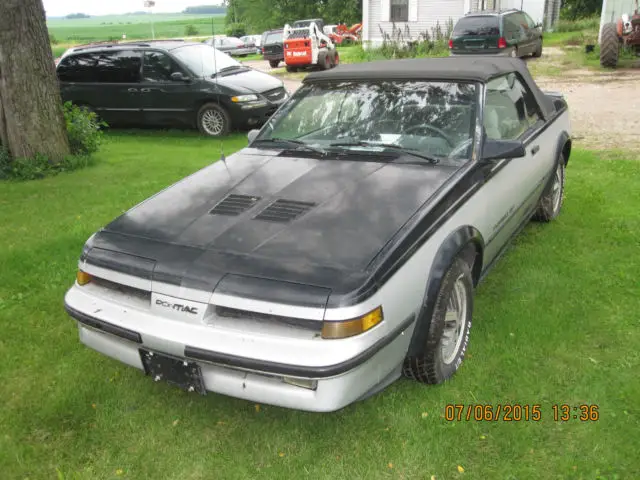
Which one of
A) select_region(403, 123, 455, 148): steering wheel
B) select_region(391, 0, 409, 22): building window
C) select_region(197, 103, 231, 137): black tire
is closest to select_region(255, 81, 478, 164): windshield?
select_region(403, 123, 455, 148): steering wheel

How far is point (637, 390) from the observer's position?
3.10m

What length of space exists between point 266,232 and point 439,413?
1.26 metres

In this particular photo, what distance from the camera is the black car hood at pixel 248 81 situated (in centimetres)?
1025

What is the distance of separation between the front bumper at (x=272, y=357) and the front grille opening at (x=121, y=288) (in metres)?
0.09

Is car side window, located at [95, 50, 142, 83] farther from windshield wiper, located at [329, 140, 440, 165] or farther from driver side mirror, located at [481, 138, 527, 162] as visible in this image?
driver side mirror, located at [481, 138, 527, 162]

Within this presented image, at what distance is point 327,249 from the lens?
2684 millimetres

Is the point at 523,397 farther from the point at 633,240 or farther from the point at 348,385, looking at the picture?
the point at 633,240

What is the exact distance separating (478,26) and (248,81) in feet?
33.1

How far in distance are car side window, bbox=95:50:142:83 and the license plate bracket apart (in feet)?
30.1

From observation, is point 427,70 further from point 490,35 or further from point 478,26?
point 478,26

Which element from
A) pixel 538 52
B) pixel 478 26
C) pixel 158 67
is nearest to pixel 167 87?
pixel 158 67

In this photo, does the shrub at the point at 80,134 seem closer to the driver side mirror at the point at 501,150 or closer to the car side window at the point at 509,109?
the car side window at the point at 509,109

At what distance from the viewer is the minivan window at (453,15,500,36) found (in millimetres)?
17562

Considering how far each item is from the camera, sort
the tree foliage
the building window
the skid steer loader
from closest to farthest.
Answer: the skid steer loader, the building window, the tree foliage
